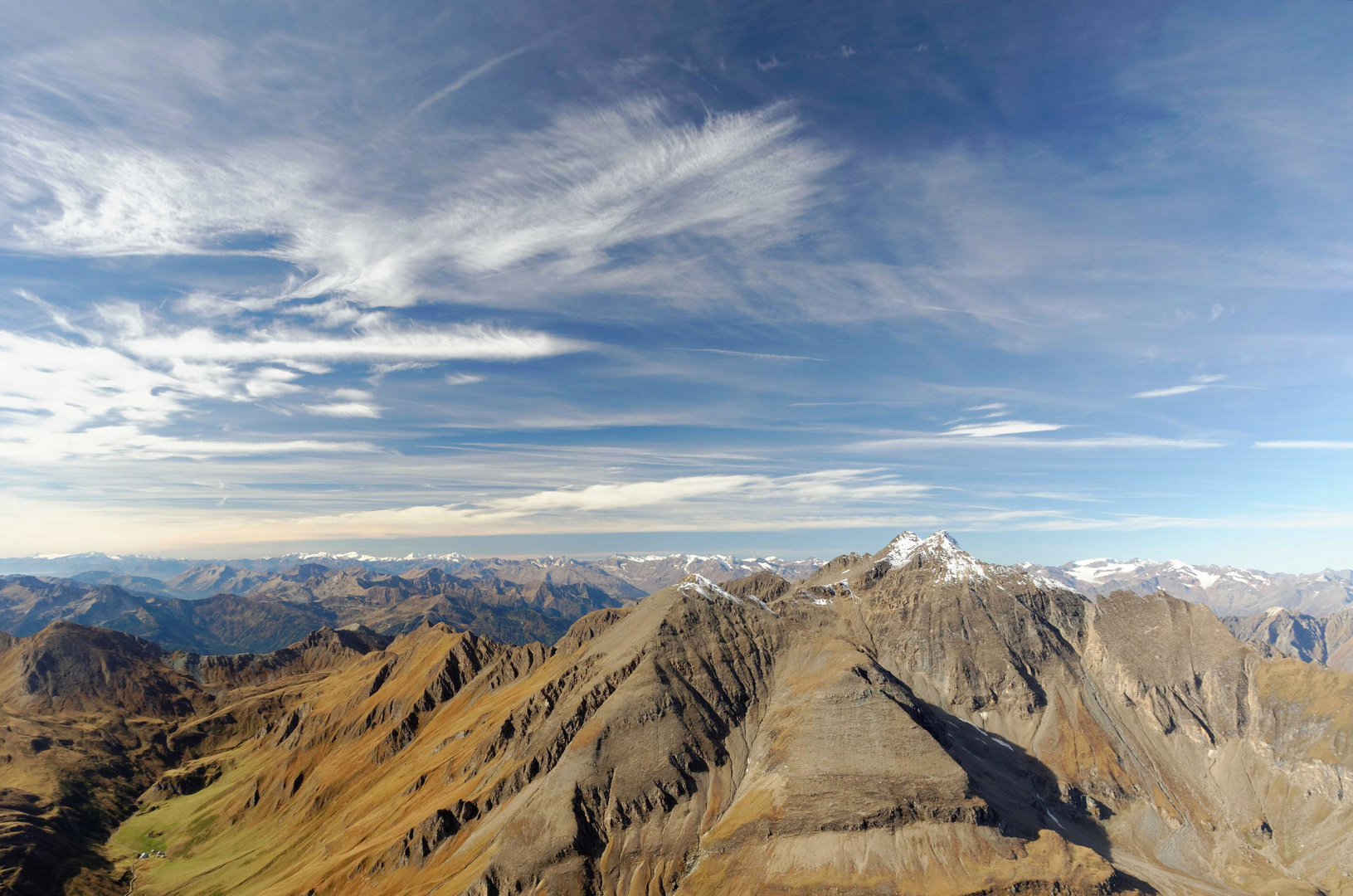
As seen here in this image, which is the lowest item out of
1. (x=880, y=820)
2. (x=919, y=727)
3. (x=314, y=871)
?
(x=314, y=871)

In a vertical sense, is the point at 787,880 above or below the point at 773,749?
below

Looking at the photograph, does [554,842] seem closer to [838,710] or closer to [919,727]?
[838,710]

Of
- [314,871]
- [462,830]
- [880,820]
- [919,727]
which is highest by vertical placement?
[919,727]

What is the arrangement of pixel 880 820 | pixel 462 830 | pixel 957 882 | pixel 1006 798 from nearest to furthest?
pixel 957 882 < pixel 880 820 < pixel 462 830 < pixel 1006 798

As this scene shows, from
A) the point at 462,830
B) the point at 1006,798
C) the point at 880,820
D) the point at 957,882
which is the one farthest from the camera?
the point at 1006,798

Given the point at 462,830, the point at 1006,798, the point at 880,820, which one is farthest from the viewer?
the point at 1006,798

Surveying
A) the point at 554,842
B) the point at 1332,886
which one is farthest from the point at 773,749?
the point at 1332,886

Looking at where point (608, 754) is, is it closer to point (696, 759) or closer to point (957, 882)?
point (696, 759)

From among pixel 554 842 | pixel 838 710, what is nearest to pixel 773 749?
pixel 838 710

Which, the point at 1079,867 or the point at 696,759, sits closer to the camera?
the point at 1079,867
